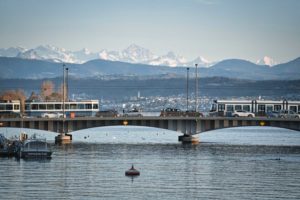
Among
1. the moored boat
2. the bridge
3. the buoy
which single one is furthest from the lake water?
the bridge

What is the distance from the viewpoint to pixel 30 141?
139 meters

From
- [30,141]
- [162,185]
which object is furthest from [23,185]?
[30,141]

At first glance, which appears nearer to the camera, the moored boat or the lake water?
the lake water

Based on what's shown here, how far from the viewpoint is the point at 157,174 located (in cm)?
11450

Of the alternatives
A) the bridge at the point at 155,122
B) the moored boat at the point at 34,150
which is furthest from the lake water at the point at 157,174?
the bridge at the point at 155,122

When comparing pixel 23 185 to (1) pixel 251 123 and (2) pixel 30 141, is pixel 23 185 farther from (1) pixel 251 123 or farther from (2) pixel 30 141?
(1) pixel 251 123

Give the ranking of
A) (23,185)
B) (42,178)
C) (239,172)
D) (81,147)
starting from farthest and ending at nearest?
1. (81,147)
2. (239,172)
3. (42,178)
4. (23,185)

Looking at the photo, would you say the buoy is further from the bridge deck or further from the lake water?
the bridge deck

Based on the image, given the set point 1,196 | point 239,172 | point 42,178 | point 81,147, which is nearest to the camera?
point 1,196

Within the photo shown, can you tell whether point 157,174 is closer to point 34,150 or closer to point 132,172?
point 132,172

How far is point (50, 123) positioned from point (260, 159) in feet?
157

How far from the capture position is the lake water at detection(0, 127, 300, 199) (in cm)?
9550

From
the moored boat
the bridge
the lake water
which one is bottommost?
the lake water

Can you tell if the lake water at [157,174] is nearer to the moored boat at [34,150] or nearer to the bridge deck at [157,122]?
the moored boat at [34,150]
